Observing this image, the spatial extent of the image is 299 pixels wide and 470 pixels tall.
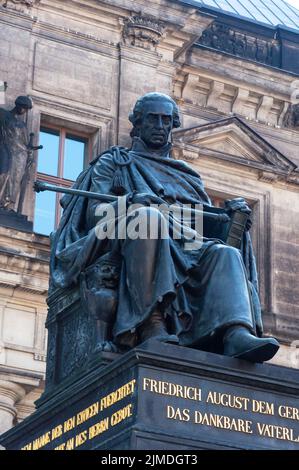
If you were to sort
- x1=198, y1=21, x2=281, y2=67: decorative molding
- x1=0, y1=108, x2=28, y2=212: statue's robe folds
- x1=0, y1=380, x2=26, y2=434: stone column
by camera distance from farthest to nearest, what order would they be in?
x1=198, y1=21, x2=281, y2=67: decorative molding → x1=0, y1=108, x2=28, y2=212: statue's robe folds → x1=0, y1=380, x2=26, y2=434: stone column

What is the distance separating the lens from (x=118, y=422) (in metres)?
6.72

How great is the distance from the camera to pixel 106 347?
7254 mm

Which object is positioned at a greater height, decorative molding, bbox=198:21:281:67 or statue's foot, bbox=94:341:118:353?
decorative molding, bbox=198:21:281:67

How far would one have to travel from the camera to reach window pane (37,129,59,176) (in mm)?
17750

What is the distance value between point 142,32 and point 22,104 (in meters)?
2.41

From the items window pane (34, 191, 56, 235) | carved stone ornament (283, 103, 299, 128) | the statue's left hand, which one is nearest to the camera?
the statue's left hand

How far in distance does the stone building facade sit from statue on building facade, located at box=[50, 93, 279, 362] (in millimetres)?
7769

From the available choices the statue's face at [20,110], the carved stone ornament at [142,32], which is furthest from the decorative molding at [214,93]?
the statue's face at [20,110]

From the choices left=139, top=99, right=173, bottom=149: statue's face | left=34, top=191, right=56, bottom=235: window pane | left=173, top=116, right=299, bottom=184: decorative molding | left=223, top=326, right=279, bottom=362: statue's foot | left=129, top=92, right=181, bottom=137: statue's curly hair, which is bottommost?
left=223, top=326, right=279, bottom=362: statue's foot

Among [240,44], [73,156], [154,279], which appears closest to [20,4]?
[73,156]

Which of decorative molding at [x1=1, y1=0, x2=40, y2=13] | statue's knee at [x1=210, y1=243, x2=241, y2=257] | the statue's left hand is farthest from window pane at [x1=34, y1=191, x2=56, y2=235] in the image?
statue's knee at [x1=210, y1=243, x2=241, y2=257]

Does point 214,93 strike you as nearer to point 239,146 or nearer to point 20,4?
point 239,146

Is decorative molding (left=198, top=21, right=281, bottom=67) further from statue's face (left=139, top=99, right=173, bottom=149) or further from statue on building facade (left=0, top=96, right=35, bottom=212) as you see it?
statue's face (left=139, top=99, right=173, bottom=149)

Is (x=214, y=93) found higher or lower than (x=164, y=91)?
higher
